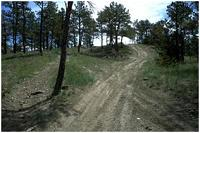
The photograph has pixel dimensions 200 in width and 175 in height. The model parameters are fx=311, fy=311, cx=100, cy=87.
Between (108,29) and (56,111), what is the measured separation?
50.2 metres

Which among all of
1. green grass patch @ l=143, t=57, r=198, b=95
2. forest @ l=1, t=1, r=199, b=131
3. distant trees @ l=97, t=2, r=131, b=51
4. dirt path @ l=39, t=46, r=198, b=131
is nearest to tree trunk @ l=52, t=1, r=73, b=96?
forest @ l=1, t=1, r=199, b=131

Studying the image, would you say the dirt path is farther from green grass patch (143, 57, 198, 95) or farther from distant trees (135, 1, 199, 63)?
distant trees (135, 1, 199, 63)

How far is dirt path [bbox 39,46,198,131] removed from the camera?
45.9ft

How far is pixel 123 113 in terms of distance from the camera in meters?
16.0

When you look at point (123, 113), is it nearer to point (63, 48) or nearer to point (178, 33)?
point (63, 48)

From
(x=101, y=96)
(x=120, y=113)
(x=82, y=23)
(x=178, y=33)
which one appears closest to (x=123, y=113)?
(x=120, y=113)

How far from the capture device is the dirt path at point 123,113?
1400 centimetres

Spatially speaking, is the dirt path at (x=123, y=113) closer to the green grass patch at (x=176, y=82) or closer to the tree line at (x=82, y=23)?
the green grass patch at (x=176, y=82)

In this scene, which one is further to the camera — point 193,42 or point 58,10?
point 58,10

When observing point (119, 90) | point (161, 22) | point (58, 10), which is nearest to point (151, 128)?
point (119, 90)

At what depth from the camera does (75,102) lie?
61.9ft

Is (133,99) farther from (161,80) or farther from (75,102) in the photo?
(161,80)

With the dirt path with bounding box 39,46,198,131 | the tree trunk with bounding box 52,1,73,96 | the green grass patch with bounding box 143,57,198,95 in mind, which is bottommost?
the dirt path with bounding box 39,46,198,131

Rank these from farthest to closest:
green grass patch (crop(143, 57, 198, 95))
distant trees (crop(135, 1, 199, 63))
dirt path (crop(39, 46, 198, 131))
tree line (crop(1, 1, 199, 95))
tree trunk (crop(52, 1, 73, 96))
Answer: tree line (crop(1, 1, 199, 95)) < distant trees (crop(135, 1, 199, 63)) < green grass patch (crop(143, 57, 198, 95)) < tree trunk (crop(52, 1, 73, 96)) < dirt path (crop(39, 46, 198, 131))
